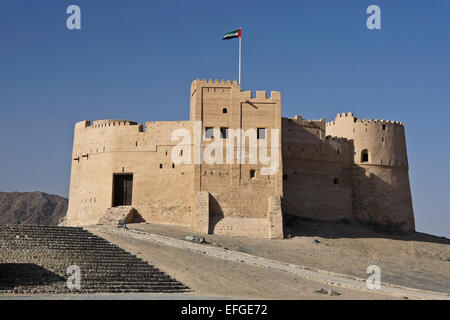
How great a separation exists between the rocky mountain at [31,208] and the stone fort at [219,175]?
3366 cm

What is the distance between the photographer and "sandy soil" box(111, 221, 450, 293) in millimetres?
31828

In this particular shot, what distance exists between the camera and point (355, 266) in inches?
1283

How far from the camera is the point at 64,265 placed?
24625mm

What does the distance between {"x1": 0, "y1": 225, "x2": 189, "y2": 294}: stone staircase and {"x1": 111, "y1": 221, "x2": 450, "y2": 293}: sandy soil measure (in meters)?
6.59

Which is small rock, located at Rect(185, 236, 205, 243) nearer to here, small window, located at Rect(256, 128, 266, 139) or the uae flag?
small window, located at Rect(256, 128, 266, 139)

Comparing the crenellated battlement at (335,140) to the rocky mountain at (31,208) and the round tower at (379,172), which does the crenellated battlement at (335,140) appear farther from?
the rocky mountain at (31,208)

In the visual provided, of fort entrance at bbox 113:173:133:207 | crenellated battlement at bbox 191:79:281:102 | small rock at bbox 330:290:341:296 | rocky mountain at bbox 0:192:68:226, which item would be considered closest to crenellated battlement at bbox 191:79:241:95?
crenellated battlement at bbox 191:79:281:102

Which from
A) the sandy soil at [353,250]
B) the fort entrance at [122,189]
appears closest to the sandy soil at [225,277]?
the sandy soil at [353,250]

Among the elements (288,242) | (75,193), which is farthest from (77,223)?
(288,242)

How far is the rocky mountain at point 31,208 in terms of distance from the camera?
73000mm

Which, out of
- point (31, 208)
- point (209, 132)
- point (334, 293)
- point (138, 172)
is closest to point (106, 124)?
point (138, 172)

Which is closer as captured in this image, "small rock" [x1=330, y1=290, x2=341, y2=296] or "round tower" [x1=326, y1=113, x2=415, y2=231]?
"small rock" [x1=330, y1=290, x2=341, y2=296]
